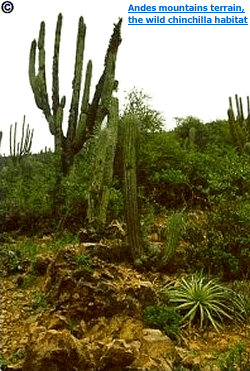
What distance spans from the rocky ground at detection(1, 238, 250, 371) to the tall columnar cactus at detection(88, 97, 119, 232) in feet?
4.13

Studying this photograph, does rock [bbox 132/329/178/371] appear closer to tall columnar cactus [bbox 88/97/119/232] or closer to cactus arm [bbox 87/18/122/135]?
tall columnar cactus [bbox 88/97/119/232]

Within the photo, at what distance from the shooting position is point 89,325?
6270mm

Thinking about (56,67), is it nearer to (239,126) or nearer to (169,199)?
(169,199)

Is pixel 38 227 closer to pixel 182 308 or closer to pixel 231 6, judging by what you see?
pixel 182 308

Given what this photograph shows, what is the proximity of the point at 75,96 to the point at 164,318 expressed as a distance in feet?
18.5

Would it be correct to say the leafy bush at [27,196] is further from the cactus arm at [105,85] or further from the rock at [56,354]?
the rock at [56,354]

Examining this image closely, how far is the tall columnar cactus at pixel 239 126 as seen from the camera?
1322 centimetres

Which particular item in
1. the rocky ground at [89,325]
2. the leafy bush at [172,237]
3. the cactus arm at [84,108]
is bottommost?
the rocky ground at [89,325]

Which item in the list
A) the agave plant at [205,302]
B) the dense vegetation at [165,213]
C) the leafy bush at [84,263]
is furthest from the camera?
the dense vegetation at [165,213]

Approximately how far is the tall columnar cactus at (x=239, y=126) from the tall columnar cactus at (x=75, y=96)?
10.8ft

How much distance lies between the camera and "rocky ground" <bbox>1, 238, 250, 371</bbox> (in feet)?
17.5

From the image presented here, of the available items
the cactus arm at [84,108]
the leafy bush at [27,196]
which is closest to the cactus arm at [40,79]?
the cactus arm at [84,108]

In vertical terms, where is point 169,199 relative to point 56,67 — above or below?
below

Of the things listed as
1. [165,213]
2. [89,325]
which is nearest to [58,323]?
[89,325]
